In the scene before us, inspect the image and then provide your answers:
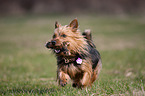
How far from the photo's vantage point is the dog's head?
16.5 feet

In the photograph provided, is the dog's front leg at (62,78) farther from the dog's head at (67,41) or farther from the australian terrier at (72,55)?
the dog's head at (67,41)

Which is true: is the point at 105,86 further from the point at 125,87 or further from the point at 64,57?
the point at 64,57

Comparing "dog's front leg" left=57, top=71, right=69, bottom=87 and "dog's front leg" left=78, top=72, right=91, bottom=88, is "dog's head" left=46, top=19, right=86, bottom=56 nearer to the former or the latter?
"dog's front leg" left=57, top=71, right=69, bottom=87

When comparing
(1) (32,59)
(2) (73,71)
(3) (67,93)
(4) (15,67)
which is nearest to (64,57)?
(2) (73,71)

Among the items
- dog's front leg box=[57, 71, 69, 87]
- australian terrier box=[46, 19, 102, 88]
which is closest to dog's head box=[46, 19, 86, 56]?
australian terrier box=[46, 19, 102, 88]

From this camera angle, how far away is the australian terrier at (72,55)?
5.16 m

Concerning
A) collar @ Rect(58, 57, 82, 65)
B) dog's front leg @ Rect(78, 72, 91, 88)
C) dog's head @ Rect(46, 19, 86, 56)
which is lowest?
dog's front leg @ Rect(78, 72, 91, 88)

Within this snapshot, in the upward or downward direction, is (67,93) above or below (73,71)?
below

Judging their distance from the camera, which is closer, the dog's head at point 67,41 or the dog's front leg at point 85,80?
the dog's head at point 67,41

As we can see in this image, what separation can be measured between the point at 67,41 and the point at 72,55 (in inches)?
14.9

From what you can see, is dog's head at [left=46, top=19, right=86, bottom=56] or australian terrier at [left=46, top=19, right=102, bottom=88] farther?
australian terrier at [left=46, top=19, right=102, bottom=88]

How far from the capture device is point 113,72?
9250 mm

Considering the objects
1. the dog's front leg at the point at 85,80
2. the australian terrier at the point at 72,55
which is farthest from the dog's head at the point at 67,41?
the dog's front leg at the point at 85,80

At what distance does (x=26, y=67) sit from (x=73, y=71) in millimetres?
5756
